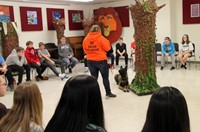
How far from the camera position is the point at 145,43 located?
192 inches

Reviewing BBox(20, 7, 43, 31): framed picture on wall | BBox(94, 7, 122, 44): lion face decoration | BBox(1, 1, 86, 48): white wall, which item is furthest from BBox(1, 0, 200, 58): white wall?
BBox(94, 7, 122, 44): lion face decoration

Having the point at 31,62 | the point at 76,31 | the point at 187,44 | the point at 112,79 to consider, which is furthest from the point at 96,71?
the point at 76,31

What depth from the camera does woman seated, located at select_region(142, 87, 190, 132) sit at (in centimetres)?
107

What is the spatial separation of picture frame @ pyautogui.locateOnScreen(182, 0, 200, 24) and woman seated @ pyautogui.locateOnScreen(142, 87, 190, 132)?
829 cm

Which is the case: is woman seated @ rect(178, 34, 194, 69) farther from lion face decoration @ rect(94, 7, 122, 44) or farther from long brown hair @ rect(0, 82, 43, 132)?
long brown hair @ rect(0, 82, 43, 132)

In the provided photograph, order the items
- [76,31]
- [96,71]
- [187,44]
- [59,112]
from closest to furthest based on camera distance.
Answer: [59,112], [96,71], [187,44], [76,31]

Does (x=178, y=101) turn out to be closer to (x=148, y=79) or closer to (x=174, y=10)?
(x=148, y=79)

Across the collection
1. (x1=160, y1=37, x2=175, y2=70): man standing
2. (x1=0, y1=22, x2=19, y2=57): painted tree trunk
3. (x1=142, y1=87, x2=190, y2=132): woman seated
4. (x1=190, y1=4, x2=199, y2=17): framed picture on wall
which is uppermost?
(x1=190, y1=4, x2=199, y2=17): framed picture on wall

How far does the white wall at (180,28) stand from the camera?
28.6 ft

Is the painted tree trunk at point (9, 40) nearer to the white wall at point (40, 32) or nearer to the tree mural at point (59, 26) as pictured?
the white wall at point (40, 32)

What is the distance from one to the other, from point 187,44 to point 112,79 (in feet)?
9.55

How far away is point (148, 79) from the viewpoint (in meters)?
5.07

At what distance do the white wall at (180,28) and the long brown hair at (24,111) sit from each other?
26.2ft

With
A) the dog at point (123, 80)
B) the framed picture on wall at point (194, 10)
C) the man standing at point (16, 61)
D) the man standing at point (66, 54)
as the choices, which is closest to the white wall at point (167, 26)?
the framed picture on wall at point (194, 10)
